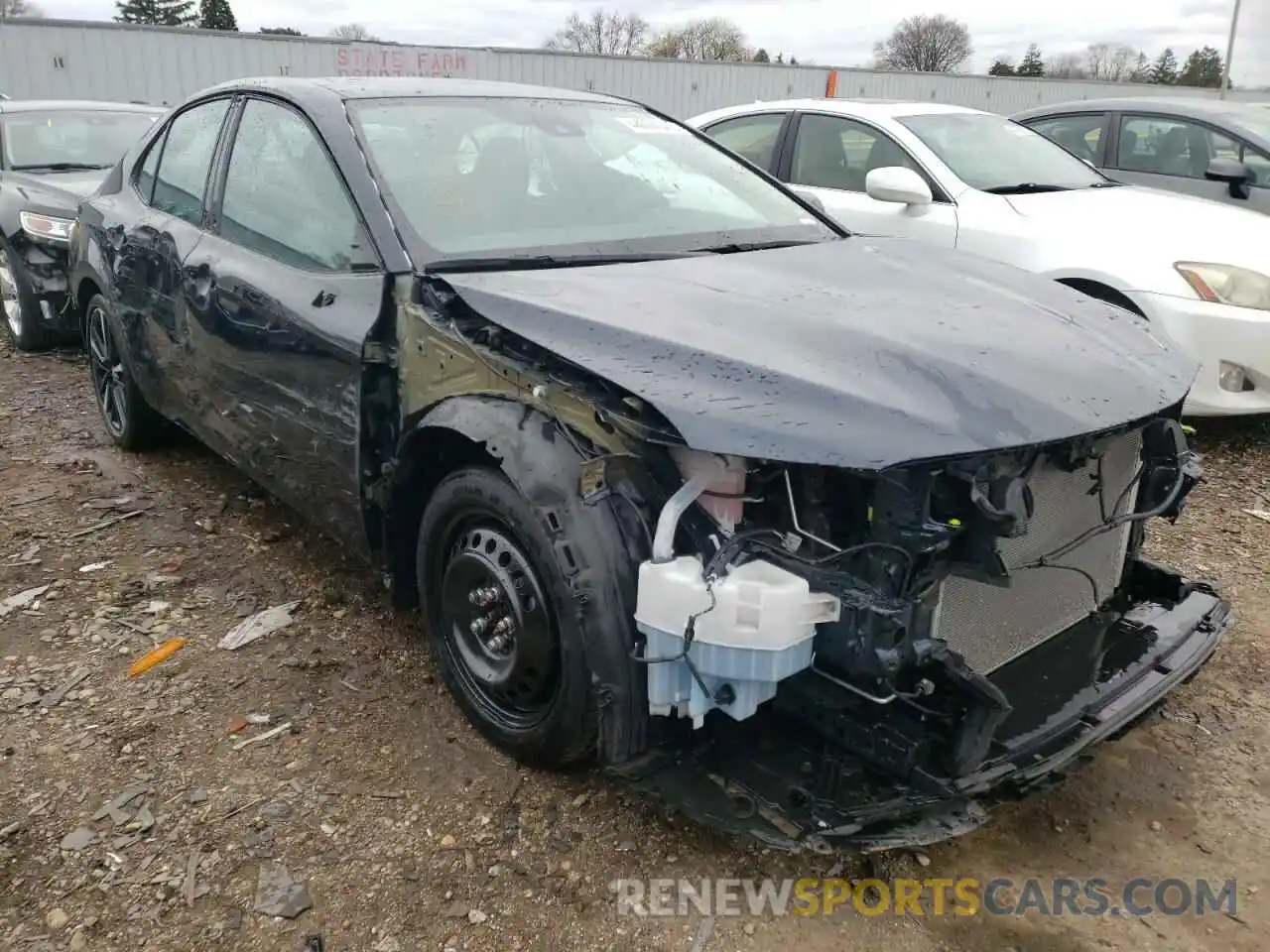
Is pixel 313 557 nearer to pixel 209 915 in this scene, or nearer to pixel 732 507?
pixel 209 915

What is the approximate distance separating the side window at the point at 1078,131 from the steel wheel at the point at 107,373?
617cm

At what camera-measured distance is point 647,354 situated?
2.16 m

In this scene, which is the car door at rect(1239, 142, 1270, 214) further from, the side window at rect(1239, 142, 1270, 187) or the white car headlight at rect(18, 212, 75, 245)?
the white car headlight at rect(18, 212, 75, 245)

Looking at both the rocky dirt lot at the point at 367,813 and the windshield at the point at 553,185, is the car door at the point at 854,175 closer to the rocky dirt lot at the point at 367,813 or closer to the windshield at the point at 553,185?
the windshield at the point at 553,185

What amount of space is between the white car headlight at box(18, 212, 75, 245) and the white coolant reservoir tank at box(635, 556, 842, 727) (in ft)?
19.1

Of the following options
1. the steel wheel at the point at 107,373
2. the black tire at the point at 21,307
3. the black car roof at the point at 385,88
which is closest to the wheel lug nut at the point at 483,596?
the black car roof at the point at 385,88

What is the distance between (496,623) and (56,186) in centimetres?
581

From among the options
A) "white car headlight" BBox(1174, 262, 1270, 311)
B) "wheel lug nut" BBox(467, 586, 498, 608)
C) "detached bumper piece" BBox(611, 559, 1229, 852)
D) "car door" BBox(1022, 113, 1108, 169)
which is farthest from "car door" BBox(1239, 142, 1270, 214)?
"wheel lug nut" BBox(467, 586, 498, 608)

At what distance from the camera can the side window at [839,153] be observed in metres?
5.86

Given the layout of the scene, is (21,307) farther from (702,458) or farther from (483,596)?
(702,458)

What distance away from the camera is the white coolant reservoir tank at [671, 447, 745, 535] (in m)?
2.08

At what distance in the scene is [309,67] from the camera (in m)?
19.5

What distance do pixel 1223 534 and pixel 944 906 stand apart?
2.71m

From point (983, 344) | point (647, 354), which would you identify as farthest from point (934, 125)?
point (647, 354)
